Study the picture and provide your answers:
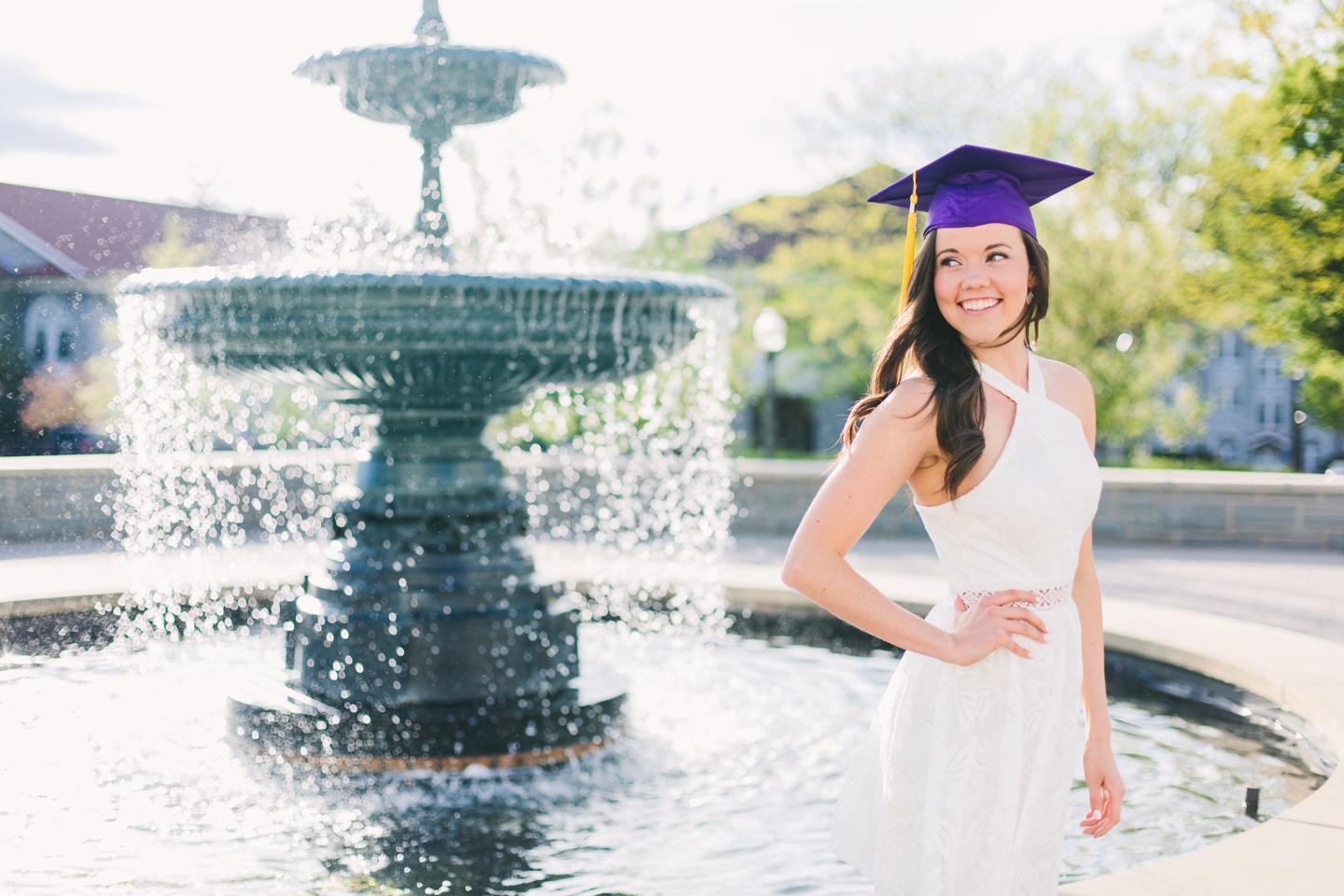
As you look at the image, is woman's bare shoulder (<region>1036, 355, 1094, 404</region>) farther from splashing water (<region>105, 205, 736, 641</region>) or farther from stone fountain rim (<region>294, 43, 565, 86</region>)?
stone fountain rim (<region>294, 43, 565, 86</region>)

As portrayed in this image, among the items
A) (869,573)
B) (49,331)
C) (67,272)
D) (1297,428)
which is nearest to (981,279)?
(869,573)

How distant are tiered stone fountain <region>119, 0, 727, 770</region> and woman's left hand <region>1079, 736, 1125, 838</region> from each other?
2.83 m

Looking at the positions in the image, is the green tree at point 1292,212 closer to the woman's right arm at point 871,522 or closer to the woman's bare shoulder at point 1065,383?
the woman's bare shoulder at point 1065,383

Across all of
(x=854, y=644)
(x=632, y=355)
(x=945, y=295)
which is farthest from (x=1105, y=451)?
(x=945, y=295)

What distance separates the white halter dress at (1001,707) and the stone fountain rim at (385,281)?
8.78 feet

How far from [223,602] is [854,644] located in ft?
12.6

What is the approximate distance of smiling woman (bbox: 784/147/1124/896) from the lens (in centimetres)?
198

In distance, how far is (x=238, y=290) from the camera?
4520 mm

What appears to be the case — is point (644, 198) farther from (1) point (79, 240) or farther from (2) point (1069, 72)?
(1) point (79, 240)

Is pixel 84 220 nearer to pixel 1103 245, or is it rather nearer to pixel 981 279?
pixel 981 279

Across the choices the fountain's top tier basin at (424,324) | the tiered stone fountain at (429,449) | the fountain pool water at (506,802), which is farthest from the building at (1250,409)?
the fountain's top tier basin at (424,324)

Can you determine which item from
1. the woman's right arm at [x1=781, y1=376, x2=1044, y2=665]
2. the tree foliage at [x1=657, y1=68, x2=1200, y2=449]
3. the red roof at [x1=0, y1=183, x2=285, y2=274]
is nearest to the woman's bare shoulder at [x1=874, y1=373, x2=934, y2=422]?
the woman's right arm at [x1=781, y1=376, x2=1044, y2=665]

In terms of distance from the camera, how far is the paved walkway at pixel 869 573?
7.46 metres

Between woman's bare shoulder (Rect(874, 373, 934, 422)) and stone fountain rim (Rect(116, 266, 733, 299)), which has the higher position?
stone fountain rim (Rect(116, 266, 733, 299))
